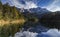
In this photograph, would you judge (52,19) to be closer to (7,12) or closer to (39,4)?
(39,4)

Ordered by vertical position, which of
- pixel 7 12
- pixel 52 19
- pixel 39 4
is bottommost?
pixel 52 19

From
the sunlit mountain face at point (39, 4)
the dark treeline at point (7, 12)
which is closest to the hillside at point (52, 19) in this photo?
the sunlit mountain face at point (39, 4)

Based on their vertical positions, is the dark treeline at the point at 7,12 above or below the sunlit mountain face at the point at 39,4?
above

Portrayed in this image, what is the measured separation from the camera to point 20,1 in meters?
9.09

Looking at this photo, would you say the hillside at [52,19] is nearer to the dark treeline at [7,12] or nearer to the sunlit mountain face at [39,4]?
the sunlit mountain face at [39,4]

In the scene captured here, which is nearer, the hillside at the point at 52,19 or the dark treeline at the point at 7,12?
the hillside at the point at 52,19

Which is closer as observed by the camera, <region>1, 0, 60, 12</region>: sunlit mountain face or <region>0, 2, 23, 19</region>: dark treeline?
<region>1, 0, 60, 12</region>: sunlit mountain face

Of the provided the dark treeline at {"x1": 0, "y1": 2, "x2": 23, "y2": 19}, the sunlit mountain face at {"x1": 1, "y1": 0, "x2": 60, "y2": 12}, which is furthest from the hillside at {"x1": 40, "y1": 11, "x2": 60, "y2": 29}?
the dark treeline at {"x1": 0, "y1": 2, "x2": 23, "y2": 19}

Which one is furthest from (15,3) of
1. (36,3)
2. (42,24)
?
(42,24)

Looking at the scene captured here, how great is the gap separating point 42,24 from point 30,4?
120 centimetres

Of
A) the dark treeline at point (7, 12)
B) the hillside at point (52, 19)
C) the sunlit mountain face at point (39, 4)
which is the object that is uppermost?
the dark treeline at point (7, 12)

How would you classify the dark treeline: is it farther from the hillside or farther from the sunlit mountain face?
the hillside

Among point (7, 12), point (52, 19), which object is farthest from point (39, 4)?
point (7, 12)

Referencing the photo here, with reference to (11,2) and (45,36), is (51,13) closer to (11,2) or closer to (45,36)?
(11,2)
